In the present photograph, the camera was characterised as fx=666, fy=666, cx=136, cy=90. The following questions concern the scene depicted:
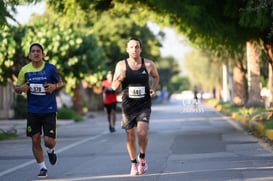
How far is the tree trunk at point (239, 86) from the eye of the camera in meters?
36.8

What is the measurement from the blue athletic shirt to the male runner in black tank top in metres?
0.98

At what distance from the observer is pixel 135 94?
988 cm

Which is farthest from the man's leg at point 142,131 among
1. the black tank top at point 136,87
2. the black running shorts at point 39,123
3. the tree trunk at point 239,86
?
the tree trunk at point 239,86

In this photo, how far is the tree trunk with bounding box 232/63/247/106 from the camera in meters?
36.8

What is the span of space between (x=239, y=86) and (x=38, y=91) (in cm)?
2791

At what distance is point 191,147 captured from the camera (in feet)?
47.3

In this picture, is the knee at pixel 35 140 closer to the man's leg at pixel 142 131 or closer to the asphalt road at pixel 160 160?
the asphalt road at pixel 160 160

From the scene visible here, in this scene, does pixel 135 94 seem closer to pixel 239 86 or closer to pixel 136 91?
pixel 136 91

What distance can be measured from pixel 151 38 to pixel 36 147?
41473mm

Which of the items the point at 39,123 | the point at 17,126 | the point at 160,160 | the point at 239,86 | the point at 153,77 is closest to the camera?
the point at 39,123

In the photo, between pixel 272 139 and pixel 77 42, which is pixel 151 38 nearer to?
pixel 77 42

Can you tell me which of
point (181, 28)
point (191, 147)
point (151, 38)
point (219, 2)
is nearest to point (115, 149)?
point (191, 147)

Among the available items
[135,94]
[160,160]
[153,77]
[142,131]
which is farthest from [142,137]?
Answer: [160,160]

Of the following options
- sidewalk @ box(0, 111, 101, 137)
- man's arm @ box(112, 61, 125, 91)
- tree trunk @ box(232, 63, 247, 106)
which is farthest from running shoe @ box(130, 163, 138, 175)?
tree trunk @ box(232, 63, 247, 106)
